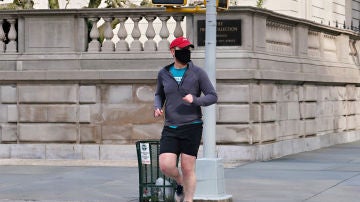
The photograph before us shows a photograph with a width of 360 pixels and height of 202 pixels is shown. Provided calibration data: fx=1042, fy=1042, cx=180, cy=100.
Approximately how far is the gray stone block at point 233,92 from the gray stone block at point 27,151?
3553mm

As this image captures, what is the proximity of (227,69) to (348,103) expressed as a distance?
886cm

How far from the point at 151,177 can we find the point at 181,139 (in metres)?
1.71

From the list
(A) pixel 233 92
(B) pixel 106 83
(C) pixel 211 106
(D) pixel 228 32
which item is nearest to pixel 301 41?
(D) pixel 228 32

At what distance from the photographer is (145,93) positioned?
63.8 ft

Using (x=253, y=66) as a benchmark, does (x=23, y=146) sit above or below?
below

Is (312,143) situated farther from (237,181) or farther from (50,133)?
(237,181)

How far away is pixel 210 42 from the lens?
1324 cm

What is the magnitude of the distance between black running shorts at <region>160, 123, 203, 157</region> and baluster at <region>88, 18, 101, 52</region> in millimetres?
8525

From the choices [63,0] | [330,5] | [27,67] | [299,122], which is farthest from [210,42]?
[330,5]

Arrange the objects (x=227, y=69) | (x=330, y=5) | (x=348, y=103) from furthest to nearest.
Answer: (x=330, y=5) → (x=348, y=103) → (x=227, y=69)

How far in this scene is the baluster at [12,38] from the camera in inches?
790

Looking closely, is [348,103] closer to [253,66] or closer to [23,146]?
[253,66]

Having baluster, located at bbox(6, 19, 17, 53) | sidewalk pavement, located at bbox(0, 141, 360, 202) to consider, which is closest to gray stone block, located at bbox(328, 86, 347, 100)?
sidewalk pavement, located at bbox(0, 141, 360, 202)

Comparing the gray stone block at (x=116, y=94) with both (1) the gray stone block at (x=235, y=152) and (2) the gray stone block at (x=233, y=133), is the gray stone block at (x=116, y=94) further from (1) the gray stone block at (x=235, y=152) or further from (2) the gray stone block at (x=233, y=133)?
(1) the gray stone block at (x=235, y=152)
